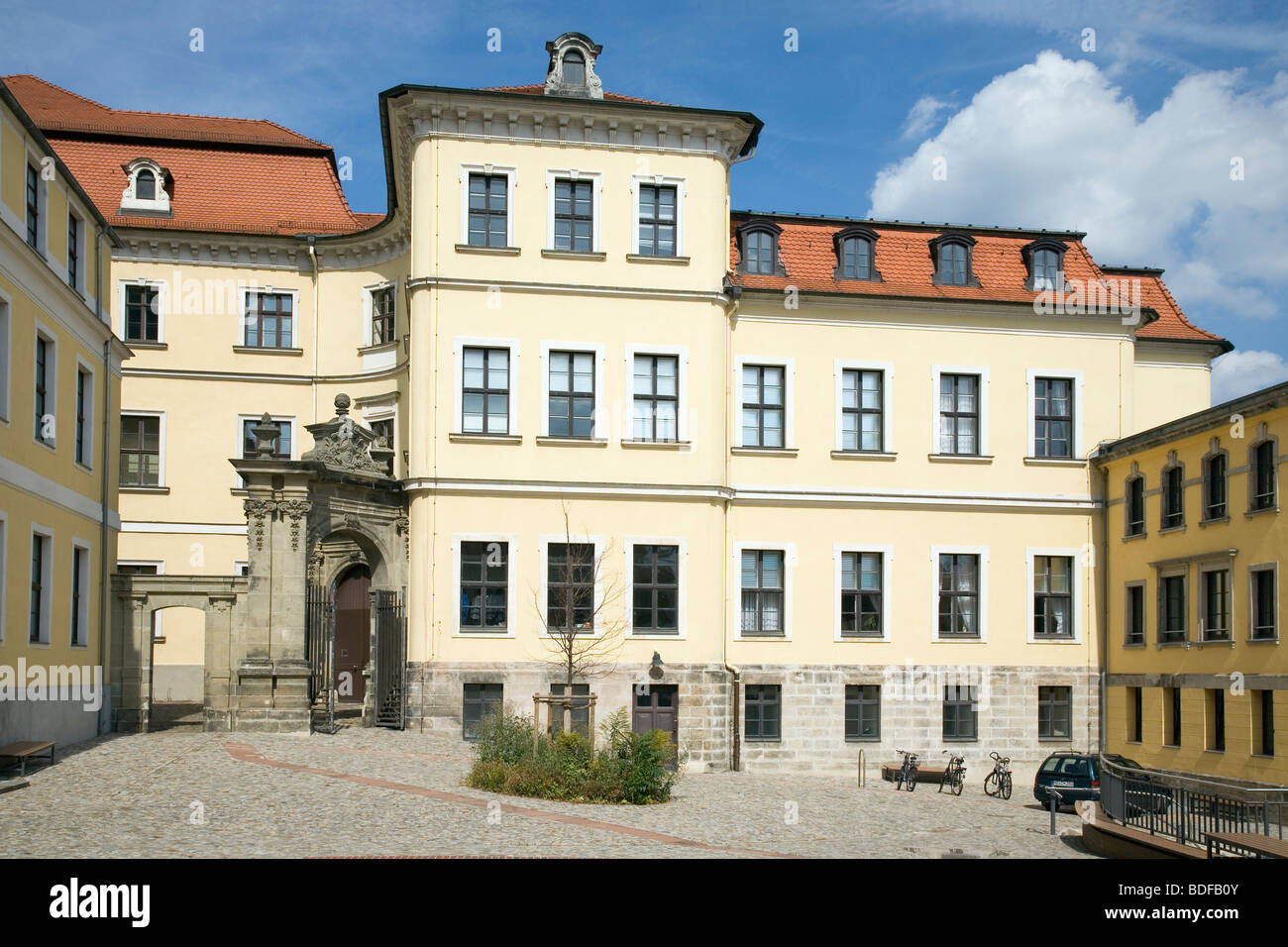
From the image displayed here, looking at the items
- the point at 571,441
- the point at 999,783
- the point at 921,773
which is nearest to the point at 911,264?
the point at 571,441

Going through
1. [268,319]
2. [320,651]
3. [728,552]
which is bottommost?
[320,651]

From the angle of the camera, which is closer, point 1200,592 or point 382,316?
point 1200,592

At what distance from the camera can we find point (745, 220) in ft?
115

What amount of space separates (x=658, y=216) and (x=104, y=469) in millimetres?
14037

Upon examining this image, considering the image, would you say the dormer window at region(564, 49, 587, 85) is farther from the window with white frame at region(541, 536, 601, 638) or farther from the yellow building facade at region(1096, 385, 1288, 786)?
the yellow building facade at region(1096, 385, 1288, 786)

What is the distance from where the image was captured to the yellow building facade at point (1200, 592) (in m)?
27.9

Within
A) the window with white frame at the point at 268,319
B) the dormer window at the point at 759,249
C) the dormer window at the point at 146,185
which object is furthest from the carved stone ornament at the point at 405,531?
the dormer window at the point at 146,185

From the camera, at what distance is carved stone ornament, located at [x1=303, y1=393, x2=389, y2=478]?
29750mm

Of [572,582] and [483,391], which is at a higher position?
[483,391]

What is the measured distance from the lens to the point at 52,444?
25266mm

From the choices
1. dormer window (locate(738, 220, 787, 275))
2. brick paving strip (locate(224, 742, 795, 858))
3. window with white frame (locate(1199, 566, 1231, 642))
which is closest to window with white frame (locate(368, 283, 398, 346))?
dormer window (locate(738, 220, 787, 275))

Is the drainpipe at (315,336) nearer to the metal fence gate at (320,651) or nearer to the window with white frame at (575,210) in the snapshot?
the window with white frame at (575,210)

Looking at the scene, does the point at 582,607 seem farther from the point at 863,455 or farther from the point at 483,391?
the point at 863,455

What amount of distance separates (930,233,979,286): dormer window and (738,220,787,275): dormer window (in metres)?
4.43
